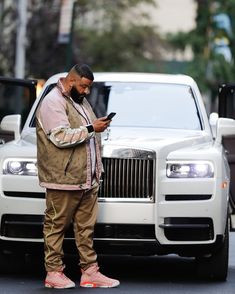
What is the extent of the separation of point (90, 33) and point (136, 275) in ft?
149

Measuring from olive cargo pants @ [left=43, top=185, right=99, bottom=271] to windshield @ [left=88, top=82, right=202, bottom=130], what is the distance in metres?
1.55

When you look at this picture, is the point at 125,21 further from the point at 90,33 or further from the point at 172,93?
the point at 172,93

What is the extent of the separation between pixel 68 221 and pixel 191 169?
1.10m

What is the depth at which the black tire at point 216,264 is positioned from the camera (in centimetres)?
1014

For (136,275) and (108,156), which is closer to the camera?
(108,156)

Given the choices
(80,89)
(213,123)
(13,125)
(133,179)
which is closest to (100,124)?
(80,89)

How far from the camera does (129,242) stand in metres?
9.74

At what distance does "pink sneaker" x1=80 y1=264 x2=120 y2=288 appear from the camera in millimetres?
9727

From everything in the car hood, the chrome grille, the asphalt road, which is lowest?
the asphalt road

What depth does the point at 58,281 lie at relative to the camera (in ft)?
31.6

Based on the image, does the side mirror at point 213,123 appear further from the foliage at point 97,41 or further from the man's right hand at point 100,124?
the foliage at point 97,41

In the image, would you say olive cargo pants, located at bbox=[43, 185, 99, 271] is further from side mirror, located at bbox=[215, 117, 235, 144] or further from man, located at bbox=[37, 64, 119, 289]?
side mirror, located at bbox=[215, 117, 235, 144]

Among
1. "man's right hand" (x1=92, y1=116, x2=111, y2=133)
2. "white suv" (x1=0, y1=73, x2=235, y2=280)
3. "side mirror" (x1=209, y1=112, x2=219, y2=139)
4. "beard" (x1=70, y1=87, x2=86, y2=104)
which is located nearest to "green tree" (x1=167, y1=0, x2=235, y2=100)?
"side mirror" (x1=209, y1=112, x2=219, y2=139)

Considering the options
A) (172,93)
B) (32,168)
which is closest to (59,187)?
(32,168)
